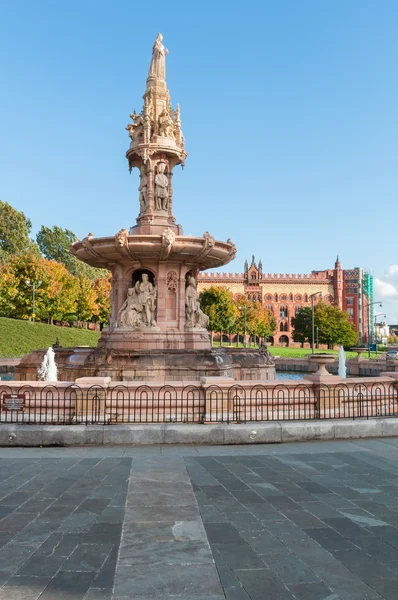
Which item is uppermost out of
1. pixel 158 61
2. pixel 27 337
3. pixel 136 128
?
pixel 158 61

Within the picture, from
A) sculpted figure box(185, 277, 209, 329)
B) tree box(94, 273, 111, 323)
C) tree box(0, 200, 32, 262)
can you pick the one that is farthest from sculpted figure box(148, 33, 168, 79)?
tree box(0, 200, 32, 262)

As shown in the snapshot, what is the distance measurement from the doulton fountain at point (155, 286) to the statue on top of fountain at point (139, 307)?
0.03 m

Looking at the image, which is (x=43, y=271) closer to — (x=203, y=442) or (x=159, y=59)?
(x=159, y=59)

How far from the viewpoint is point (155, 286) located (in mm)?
17953

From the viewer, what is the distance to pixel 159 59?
830 inches

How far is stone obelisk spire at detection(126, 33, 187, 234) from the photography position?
19203 millimetres

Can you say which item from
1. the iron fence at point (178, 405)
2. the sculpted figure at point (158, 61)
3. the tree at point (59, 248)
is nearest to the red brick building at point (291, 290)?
the tree at point (59, 248)

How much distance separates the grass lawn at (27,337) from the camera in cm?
4488

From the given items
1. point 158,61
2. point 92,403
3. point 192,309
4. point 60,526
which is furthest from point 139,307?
point 60,526

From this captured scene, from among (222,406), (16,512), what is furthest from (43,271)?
(16,512)

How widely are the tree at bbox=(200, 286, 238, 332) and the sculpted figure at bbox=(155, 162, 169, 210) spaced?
Result: 54.8m

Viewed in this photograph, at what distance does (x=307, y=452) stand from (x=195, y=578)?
5.48 meters

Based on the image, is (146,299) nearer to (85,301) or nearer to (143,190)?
(143,190)

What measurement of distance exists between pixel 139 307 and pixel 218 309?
57.7 metres
